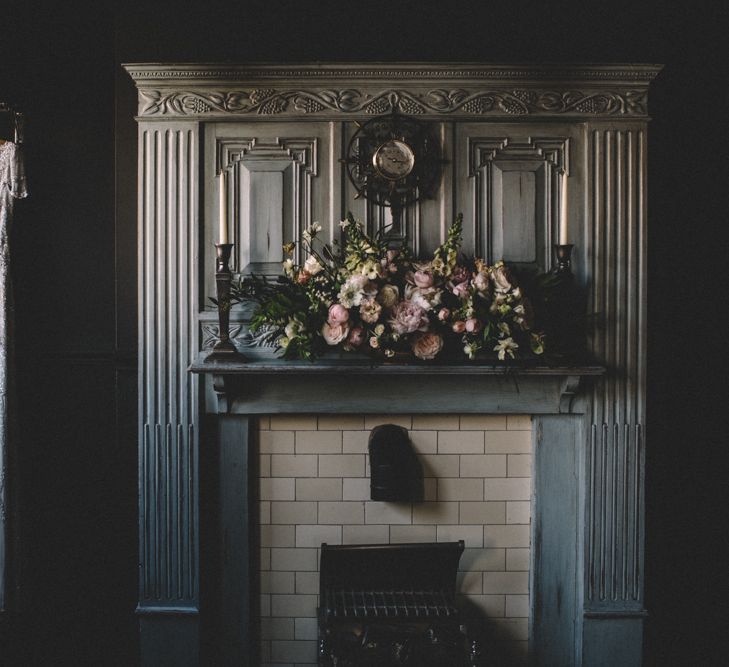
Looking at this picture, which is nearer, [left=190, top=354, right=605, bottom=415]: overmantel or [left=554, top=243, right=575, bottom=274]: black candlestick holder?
[left=554, top=243, right=575, bottom=274]: black candlestick holder

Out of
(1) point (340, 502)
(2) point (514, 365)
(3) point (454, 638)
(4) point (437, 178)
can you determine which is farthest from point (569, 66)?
(3) point (454, 638)

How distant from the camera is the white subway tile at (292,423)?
8.86ft

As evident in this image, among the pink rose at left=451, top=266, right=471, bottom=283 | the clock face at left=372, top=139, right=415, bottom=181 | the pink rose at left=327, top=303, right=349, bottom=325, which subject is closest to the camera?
the pink rose at left=327, top=303, right=349, bottom=325

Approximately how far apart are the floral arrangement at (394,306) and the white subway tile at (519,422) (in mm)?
346

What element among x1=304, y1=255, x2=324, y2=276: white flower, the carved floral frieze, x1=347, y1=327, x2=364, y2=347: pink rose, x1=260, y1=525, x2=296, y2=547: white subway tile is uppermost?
the carved floral frieze

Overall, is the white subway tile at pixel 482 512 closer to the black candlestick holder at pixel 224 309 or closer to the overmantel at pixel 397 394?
the overmantel at pixel 397 394

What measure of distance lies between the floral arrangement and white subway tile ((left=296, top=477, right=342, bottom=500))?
61 centimetres

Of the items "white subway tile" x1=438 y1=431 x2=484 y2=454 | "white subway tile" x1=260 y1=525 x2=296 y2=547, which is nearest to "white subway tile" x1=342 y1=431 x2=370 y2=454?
"white subway tile" x1=438 y1=431 x2=484 y2=454

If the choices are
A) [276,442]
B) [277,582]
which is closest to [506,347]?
[276,442]

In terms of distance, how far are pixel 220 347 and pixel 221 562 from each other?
971mm

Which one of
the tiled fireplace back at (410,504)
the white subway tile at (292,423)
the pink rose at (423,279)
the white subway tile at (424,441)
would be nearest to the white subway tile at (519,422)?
the tiled fireplace back at (410,504)

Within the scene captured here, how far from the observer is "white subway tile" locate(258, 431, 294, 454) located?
2.71 meters

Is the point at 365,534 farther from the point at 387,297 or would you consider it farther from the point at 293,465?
the point at 387,297

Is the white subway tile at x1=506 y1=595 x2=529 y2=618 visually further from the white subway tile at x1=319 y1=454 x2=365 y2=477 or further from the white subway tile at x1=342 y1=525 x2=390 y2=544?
the white subway tile at x1=319 y1=454 x2=365 y2=477
